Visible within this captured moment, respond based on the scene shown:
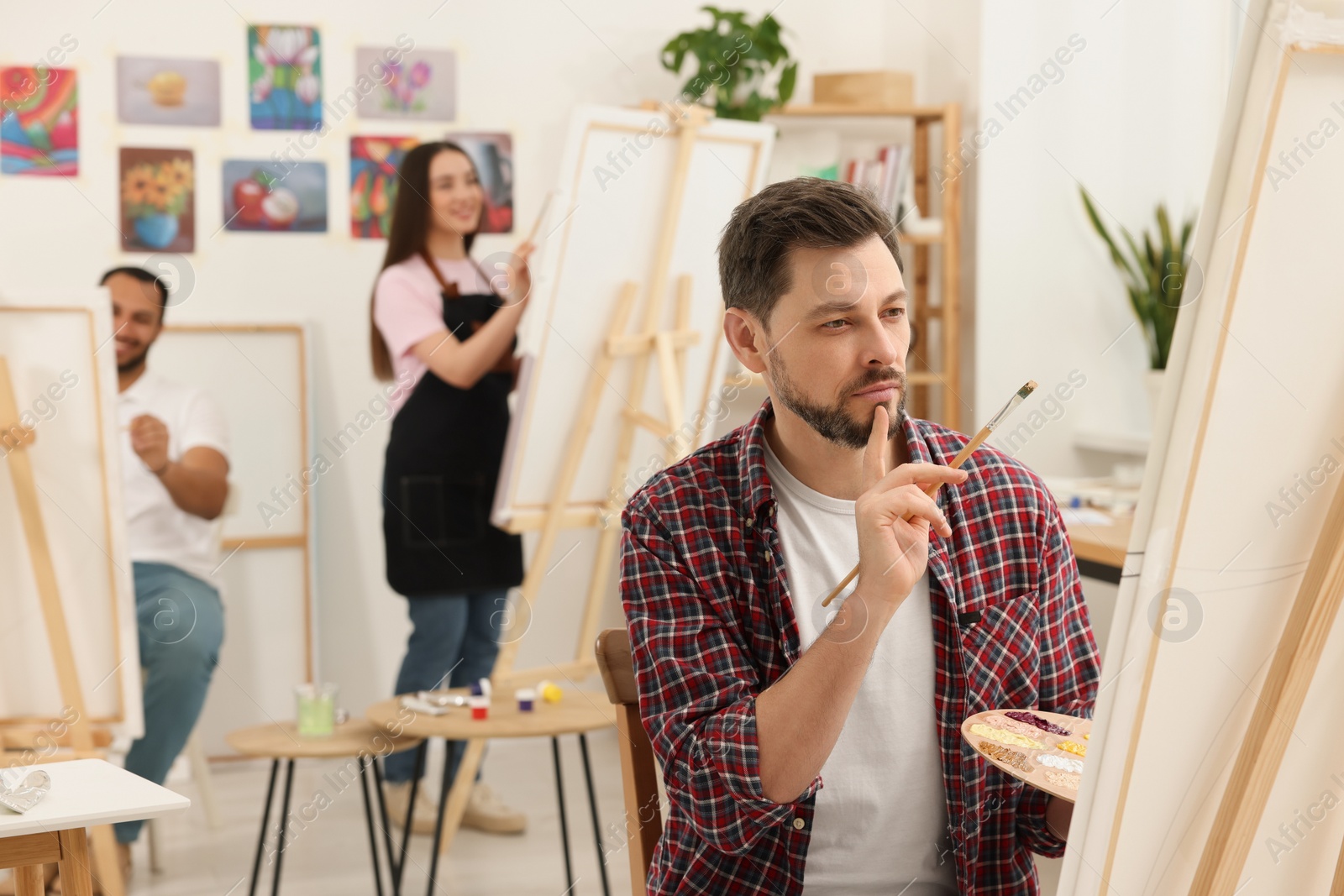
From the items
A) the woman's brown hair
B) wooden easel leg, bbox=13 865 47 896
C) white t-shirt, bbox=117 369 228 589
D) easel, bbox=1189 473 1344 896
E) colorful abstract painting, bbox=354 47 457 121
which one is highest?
colorful abstract painting, bbox=354 47 457 121

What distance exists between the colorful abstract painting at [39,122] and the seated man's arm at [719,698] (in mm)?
3019

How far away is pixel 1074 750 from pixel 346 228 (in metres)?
3.21

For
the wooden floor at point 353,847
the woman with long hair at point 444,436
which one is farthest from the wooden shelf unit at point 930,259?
the wooden floor at point 353,847

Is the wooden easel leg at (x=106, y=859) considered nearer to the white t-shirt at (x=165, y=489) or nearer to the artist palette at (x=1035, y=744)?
the white t-shirt at (x=165, y=489)

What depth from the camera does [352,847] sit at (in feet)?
10.0

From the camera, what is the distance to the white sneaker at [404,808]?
10.3 ft

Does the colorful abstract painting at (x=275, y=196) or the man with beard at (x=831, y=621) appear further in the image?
the colorful abstract painting at (x=275, y=196)

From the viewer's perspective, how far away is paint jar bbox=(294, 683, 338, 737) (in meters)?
2.55

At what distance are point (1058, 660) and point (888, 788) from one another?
21 centimetres

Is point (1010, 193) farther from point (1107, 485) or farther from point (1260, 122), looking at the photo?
point (1260, 122)

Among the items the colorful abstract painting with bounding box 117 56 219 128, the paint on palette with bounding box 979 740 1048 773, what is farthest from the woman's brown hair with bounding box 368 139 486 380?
the paint on palette with bounding box 979 740 1048 773

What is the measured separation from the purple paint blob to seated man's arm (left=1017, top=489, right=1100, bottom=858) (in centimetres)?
15

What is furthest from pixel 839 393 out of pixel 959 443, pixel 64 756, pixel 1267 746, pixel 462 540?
pixel 462 540

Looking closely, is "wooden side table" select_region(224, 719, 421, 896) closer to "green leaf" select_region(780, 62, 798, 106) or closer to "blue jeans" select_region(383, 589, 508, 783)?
"blue jeans" select_region(383, 589, 508, 783)
